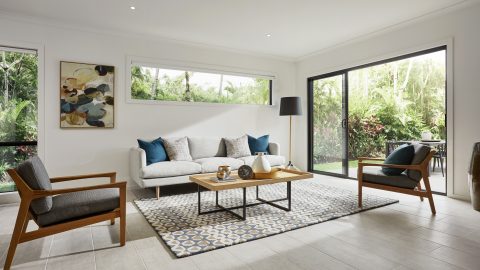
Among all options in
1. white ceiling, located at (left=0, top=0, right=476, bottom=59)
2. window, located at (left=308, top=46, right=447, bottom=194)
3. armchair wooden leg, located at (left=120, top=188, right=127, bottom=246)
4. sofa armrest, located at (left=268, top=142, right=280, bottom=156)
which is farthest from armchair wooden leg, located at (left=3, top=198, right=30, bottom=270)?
window, located at (left=308, top=46, right=447, bottom=194)

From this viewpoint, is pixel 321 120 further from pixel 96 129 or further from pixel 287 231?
pixel 96 129

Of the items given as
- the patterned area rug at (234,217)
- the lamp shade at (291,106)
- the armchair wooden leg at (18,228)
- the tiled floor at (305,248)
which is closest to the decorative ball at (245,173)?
the patterned area rug at (234,217)

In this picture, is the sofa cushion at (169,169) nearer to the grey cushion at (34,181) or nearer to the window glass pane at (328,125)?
the grey cushion at (34,181)

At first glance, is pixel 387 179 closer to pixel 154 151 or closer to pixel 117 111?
pixel 154 151

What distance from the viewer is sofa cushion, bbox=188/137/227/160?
15.7 ft

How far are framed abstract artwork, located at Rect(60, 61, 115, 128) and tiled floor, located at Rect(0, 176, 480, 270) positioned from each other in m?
1.72

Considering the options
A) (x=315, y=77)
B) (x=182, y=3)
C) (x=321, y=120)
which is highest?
(x=182, y=3)

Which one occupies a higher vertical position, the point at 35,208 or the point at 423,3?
the point at 423,3

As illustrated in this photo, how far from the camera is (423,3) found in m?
3.58

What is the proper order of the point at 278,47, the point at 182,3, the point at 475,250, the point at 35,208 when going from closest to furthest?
the point at 35,208, the point at 475,250, the point at 182,3, the point at 278,47

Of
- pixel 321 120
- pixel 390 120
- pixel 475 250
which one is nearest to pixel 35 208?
pixel 475 250

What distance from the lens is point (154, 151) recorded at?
4184mm

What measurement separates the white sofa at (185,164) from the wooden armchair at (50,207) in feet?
4.71

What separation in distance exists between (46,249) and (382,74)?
21.7 ft
